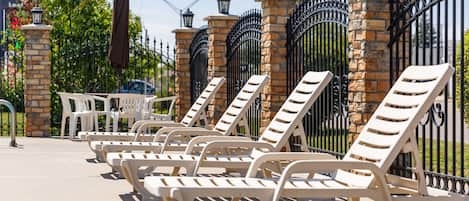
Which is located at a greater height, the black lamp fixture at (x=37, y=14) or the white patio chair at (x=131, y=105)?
the black lamp fixture at (x=37, y=14)

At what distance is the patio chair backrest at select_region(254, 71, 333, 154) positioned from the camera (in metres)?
6.49

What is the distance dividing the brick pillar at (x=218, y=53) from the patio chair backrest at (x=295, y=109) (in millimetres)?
5828

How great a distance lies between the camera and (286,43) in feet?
32.9

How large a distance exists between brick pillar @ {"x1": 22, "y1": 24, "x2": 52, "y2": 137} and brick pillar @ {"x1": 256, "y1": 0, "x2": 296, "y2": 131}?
5.60 meters

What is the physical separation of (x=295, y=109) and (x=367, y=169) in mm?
2180

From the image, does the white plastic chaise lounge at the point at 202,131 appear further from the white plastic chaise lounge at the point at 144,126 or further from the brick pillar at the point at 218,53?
the brick pillar at the point at 218,53

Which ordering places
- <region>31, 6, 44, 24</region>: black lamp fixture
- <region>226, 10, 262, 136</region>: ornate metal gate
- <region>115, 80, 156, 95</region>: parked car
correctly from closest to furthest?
<region>226, 10, 262, 136</region>: ornate metal gate < <region>31, 6, 44, 24</region>: black lamp fixture < <region>115, 80, 156, 95</region>: parked car

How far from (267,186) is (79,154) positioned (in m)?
6.73

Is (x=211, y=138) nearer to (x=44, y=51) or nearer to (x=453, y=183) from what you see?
(x=453, y=183)

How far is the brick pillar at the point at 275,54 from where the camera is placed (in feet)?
32.7

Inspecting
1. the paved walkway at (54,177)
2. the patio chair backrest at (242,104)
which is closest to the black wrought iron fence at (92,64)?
the paved walkway at (54,177)

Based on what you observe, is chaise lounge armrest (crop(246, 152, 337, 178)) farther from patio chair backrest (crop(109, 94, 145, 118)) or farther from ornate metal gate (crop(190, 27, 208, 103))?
ornate metal gate (crop(190, 27, 208, 103))

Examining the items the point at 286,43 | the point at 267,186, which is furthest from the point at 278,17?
the point at 267,186

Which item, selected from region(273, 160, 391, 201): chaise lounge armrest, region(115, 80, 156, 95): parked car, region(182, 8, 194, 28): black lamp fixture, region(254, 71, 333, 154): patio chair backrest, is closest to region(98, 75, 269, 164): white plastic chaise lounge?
region(254, 71, 333, 154): patio chair backrest
